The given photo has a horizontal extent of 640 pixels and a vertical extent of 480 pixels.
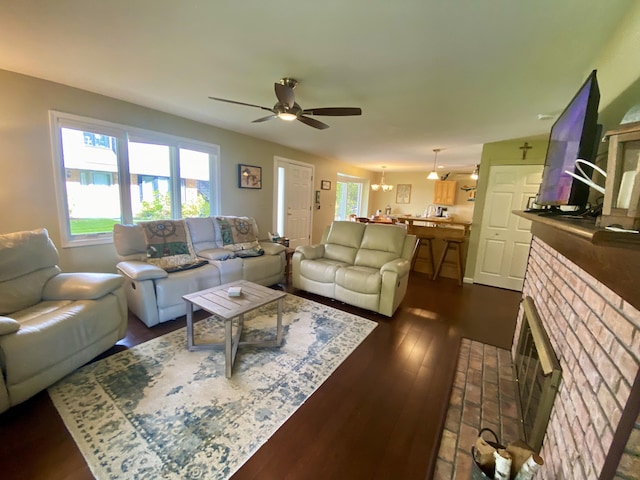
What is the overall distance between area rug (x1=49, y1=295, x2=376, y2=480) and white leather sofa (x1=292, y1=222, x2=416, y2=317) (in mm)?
663

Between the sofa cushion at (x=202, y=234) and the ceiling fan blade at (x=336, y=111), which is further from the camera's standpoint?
the sofa cushion at (x=202, y=234)

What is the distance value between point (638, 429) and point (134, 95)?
13.8 ft

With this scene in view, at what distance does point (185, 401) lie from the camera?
1695 mm

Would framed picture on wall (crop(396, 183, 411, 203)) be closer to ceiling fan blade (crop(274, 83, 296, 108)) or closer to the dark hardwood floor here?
the dark hardwood floor

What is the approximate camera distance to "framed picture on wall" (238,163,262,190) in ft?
14.9

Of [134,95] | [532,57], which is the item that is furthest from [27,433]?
[532,57]

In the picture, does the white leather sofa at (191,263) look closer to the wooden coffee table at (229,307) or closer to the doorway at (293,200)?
the wooden coffee table at (229,307)

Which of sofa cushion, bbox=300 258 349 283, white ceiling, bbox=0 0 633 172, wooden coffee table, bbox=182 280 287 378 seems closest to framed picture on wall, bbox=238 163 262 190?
white ceiling, bbox=0 0 633 172

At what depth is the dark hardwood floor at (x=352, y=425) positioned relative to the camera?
1.31 metres

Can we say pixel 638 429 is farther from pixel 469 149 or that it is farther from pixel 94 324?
pixel 469 149

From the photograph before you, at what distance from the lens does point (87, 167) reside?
2930 millimetres

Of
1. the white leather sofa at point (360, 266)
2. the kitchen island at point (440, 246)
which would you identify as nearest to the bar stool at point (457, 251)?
the kitchen island at point (440, 246)

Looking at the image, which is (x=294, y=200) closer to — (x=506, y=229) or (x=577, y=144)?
(x=506, y=229)

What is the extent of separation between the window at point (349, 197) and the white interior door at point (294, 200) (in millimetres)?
2000
